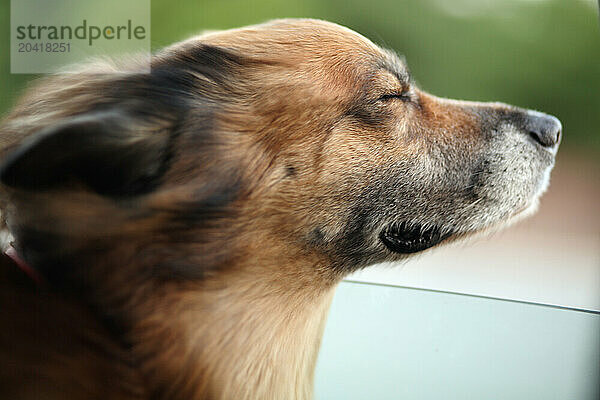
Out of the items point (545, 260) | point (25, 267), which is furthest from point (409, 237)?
point (25, 267)

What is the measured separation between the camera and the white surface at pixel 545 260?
3.88 feet

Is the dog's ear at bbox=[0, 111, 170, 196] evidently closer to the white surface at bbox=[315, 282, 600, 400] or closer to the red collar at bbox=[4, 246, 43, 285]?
the red collar at bbox=[4, 246, 43, 285]

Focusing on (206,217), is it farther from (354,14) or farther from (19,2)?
(19,2)

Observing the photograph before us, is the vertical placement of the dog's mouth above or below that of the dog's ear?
below

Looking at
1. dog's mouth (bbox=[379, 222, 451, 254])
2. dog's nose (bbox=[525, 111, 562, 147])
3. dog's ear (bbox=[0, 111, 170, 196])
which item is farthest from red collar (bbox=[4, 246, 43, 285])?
dog's nose (bbox=[525, 111, 562, 147])

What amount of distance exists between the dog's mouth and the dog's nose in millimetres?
239

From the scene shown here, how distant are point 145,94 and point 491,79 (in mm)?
852

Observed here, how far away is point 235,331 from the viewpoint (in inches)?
34.3

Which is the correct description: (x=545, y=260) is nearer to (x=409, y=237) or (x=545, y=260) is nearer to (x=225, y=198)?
(x=409, y=237)

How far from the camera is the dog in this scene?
0.75 metres

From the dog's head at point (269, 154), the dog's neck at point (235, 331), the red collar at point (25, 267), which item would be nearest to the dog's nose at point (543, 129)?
the dog's head at point (269, 154)

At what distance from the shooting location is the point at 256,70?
884 millimetres

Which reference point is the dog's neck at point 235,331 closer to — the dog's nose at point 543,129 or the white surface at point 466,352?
the white surface at point 466,352

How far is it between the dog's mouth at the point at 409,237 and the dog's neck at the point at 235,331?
4.5 inches
